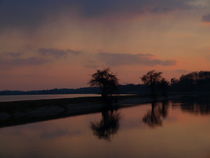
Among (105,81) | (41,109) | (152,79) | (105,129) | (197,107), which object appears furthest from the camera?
(152,79)

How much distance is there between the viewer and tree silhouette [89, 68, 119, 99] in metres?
81.5

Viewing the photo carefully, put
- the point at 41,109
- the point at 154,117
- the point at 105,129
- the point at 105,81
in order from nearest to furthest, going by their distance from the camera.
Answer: the point at 105,129, the point at 154,117, the point at 41,109, the point at 105,81

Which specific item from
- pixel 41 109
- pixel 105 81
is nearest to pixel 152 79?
pixel 105 81

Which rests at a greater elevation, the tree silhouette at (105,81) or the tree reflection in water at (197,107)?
the tree silhouette at (105,81)

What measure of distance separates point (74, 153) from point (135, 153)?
4.15 meters

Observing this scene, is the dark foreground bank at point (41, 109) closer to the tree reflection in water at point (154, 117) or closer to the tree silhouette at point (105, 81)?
the tree silhouette at point (105, 81)

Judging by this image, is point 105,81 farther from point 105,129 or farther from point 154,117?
point 105,129

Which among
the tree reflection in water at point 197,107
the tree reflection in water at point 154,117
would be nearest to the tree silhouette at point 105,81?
the tree reflection in water at point 197,107

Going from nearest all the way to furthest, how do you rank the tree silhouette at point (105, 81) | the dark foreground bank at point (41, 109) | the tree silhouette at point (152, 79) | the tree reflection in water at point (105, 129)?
1. the tree reflection in water at point (105, 129)
2. the dark foreground bank at point (41, 109)
3. the tree silhouette at point (105, 81)
4. the tree silhouette at point (152, 79)

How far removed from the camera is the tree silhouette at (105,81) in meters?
81.5

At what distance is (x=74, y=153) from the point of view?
1898cm

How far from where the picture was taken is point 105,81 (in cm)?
8125

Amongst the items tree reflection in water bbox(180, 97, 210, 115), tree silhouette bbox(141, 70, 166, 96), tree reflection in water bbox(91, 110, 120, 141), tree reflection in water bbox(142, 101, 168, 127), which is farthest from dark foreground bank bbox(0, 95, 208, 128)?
tree silhouette bbox(141, 70, 166, 96)

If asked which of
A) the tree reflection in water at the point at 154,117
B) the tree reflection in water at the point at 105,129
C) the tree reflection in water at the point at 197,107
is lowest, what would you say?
the tree reflection in water at the point at 105,129
